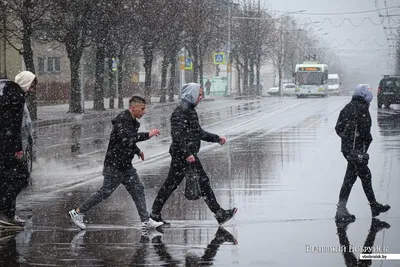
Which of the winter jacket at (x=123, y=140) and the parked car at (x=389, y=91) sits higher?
the winter jacket at (x=123, y=140)

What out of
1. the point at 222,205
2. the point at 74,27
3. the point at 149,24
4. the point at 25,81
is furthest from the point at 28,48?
the point at 25,81

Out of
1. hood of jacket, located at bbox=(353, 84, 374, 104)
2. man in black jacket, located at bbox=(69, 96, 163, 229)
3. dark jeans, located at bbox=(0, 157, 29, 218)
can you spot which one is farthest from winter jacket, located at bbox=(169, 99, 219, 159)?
hood of jacket, located at bbox=(353, 84, 374, 104)

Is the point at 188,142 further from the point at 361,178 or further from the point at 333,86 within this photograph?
the point at 333,86

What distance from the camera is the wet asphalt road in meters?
8.39

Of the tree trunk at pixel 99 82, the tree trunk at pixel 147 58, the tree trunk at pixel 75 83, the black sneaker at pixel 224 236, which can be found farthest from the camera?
the tree trunk at pixel 147 58

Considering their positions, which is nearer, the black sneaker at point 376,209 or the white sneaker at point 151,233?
the white sneaker at point 151,233

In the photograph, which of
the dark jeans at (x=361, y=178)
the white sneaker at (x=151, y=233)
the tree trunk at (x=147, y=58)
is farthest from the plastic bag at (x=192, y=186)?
the tree trunk at (x=147, y=58)

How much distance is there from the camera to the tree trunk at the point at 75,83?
4119 cm

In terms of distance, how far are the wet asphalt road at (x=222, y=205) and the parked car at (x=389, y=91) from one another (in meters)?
26.1

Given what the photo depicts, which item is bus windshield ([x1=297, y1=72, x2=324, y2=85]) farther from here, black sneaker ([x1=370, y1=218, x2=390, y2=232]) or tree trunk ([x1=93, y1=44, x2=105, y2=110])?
black sneaker ([x1=370, y1=218, x2=390, y2=232])

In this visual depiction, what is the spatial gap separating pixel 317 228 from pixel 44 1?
26.3 metres

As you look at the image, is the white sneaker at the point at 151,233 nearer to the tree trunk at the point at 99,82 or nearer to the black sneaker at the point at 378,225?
the black sneaker at the point at 378,225

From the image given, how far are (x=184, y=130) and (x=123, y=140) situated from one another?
73 centimetres

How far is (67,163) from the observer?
60.0ft
